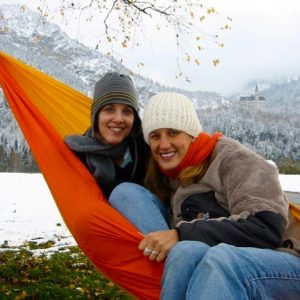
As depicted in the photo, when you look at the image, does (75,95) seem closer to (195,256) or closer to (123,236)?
(123,236)

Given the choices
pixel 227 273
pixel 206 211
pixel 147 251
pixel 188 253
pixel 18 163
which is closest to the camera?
pixel 227 273

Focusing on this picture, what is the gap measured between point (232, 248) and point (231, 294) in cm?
18

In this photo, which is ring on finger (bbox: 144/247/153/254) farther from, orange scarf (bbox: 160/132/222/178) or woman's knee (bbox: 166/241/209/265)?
orange scarf (bbox: 160/132/222/178)

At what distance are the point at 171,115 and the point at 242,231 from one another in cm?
66

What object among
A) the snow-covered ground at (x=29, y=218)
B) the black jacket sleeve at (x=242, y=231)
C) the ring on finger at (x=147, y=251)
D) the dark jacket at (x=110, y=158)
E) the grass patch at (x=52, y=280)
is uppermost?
the dark jacket at (x=110, y=158)

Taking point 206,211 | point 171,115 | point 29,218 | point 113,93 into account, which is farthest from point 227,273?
point 29,218

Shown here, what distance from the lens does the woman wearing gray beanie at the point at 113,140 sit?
8.24ft

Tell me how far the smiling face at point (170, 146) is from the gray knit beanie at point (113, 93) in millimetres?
416

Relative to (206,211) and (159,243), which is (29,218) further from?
(159,243)

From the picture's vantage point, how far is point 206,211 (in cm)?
209

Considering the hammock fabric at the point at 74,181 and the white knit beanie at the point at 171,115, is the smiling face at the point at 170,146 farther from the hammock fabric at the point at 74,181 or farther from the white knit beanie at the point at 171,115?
the hammock fabric at the point at 74,181

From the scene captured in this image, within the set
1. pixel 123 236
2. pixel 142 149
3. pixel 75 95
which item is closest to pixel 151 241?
pixel 123 236

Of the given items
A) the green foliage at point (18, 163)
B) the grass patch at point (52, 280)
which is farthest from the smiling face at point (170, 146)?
the green foliage at point (18, 163)

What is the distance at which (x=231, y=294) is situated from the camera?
1458mm
